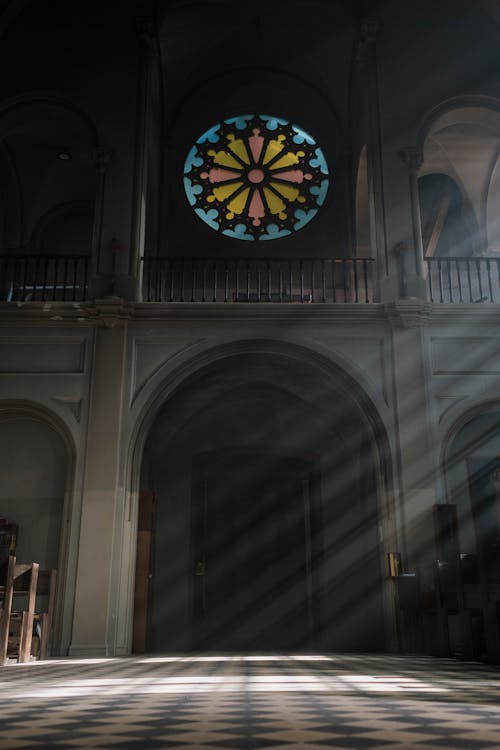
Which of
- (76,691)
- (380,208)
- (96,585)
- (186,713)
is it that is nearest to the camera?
(186,713)

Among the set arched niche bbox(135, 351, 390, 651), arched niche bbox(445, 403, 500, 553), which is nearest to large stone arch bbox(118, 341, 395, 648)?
arched niche bbox(135, 351, 390, 651)

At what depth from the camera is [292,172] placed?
12820 millimetres

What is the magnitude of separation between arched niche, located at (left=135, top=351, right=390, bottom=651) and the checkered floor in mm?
5970

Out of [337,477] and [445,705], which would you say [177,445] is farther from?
[445,705]

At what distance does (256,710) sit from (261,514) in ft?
30.1

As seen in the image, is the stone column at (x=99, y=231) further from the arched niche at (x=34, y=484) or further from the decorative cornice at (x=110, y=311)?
the arched niche at (x=34, y=484)

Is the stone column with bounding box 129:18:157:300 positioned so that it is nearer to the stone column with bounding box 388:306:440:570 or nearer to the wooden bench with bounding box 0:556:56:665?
the stone column with bounding box 388:306:440:570

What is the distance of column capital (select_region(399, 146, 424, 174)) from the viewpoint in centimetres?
1025

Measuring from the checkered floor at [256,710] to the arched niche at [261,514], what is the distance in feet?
19.6

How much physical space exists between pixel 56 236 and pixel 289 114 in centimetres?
462

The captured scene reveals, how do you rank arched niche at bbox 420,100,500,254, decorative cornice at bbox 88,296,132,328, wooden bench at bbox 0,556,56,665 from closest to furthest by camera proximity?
wooden bench at bbox 0,556,56,665
decorative cornice at bbox 88,296,132,328
arched niche at bbox 420,100,500,254

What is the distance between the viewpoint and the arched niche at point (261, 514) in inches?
428

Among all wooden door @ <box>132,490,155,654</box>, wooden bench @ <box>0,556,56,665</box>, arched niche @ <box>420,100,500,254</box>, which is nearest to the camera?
wooden bench @ <box>0,556,56,665</box>

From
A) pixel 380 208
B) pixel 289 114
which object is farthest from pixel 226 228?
pixel 380 208
